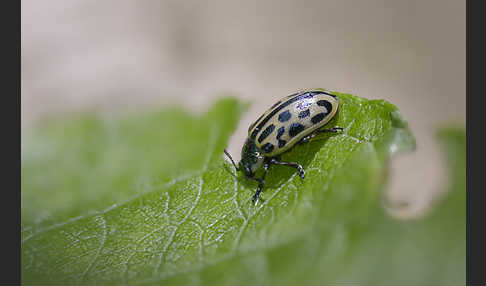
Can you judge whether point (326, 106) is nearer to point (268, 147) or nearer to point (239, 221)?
point (268, 147)

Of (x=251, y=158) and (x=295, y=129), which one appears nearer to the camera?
(x=295, y=129)

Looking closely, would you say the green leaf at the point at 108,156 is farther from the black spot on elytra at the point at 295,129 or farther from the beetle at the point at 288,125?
the black spot on elytra at the point at 295,129

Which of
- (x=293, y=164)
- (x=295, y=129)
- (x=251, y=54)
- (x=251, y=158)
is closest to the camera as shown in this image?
(x=293, y=164)

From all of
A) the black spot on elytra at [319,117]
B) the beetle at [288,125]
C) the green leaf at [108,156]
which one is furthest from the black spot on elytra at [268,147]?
the black spot on elytra at [319,117]

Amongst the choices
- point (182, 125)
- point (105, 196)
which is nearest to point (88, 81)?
point (182, 125)

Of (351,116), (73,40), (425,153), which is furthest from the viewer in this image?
(73,40)

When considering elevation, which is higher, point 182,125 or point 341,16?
point 341,16

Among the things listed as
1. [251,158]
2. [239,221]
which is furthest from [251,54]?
[239,221]

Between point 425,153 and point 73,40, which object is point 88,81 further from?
point 425,153
